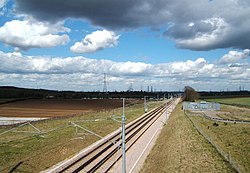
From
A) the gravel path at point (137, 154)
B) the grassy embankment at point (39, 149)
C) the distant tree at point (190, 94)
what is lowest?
the gravel path at point (137, 154)

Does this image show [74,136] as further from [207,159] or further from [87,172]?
[207,159]

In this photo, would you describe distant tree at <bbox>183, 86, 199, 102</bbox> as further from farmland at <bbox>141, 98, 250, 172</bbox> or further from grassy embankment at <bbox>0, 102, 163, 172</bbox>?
grassy embankment at <bbox>0, 102, 163, 172</bbox>

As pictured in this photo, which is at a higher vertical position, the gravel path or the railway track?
the railway track

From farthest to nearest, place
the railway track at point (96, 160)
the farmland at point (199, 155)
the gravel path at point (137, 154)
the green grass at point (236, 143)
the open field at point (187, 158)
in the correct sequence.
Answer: the green grass at point (236, 143), the gravel path at point (137, 154), the railway track at point (96, 160), the farmland at point (199, 155), the open field at point (187, 158)

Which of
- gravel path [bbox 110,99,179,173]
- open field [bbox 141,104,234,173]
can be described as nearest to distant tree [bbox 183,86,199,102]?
gravel path [bbox 110,99,179,173]

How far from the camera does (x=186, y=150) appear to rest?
27.1m

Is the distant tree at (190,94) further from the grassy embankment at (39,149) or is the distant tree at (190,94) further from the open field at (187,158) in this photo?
the open field at (187,158)

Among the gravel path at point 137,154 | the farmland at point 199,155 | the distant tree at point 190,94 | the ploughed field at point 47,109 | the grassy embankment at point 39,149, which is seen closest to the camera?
the grassy embankment at point 39,149

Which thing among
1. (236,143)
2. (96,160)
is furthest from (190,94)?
(96,160)

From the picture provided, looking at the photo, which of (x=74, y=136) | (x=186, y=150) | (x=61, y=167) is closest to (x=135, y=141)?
(x=74, y=136)

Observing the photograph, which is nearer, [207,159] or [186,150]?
[207,159]

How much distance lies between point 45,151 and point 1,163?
13.7ft

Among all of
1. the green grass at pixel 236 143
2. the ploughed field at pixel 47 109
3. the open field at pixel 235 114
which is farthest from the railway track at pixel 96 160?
the ploughed field at pixel 47 109

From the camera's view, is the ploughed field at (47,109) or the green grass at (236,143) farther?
the ploughed field at (47,109)
